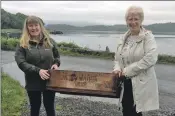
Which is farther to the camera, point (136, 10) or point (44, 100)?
point (44, 100)

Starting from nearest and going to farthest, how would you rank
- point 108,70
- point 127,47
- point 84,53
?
point 127,47 → point 108,70 → point 84,53

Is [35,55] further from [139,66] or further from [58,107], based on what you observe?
[58,107]

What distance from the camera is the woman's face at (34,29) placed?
4.74 metres

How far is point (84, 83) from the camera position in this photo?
462cm

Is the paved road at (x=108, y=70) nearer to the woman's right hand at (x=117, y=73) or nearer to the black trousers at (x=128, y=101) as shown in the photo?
the black trousers at (x=128, y=101)

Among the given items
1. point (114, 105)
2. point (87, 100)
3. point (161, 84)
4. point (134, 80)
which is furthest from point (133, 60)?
point (161, 84)

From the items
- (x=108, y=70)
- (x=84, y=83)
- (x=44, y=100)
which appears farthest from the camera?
(x=108, y=70)

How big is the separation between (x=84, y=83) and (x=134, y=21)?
1.02m

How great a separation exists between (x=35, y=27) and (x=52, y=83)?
0.76 metres

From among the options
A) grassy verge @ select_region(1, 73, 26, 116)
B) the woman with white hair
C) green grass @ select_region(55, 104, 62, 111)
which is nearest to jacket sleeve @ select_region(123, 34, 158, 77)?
the woman with white hair

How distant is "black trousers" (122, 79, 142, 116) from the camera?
4434 mm

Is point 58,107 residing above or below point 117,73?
below

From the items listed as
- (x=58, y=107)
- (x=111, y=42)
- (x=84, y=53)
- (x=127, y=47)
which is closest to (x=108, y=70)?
(x=84, y=53)

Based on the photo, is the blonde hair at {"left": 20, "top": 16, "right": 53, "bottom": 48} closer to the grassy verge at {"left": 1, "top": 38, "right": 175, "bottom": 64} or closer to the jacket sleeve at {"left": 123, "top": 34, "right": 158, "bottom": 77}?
the jacket sleeve at {"left": 123, "top": 34, "right": 158, "bottom": 77}
